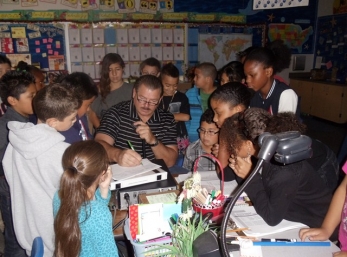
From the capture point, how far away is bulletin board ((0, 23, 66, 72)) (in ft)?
14.3

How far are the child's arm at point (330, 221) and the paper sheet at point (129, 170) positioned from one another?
811 millimetres

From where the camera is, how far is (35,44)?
4.52 metres

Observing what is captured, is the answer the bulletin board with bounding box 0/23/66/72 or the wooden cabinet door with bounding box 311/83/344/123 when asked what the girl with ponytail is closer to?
the bulletin board with bounding box 0/23/66/72

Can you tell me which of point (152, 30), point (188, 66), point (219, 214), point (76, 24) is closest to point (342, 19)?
point (188, 66)

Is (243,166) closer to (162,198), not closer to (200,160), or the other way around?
(162,198)

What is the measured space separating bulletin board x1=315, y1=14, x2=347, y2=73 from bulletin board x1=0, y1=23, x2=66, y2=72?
5.17 m

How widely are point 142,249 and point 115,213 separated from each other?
0.34 meters

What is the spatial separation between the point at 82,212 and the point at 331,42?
21.8ft

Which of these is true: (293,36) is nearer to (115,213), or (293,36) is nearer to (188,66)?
(188,66)

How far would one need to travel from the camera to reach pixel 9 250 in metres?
1.96

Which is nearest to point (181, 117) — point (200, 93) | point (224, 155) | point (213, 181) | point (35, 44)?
point (200, 93)

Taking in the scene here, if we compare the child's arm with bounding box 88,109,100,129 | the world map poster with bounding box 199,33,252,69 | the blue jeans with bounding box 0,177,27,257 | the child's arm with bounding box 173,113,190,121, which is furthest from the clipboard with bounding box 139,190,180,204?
the world map poster with bounding box 199,33,252,69

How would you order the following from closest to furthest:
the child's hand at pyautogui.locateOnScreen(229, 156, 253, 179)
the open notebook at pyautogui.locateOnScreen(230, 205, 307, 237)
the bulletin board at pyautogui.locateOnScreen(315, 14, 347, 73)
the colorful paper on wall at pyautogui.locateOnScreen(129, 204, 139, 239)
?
the colorful paper on wall at pyautogui.locateOnScreen(129, 204, 139, 239) < the open notebook at pyautogui.locateOnScreen(230, 205, 307, 237) < the child's hand at pyautogui.locateOnScreen(229, 156, 253, 179) < the bulletin board at pyautogui.locateOnScreen(315, 14, 347, 73)

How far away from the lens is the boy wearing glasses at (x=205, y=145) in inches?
91.4
